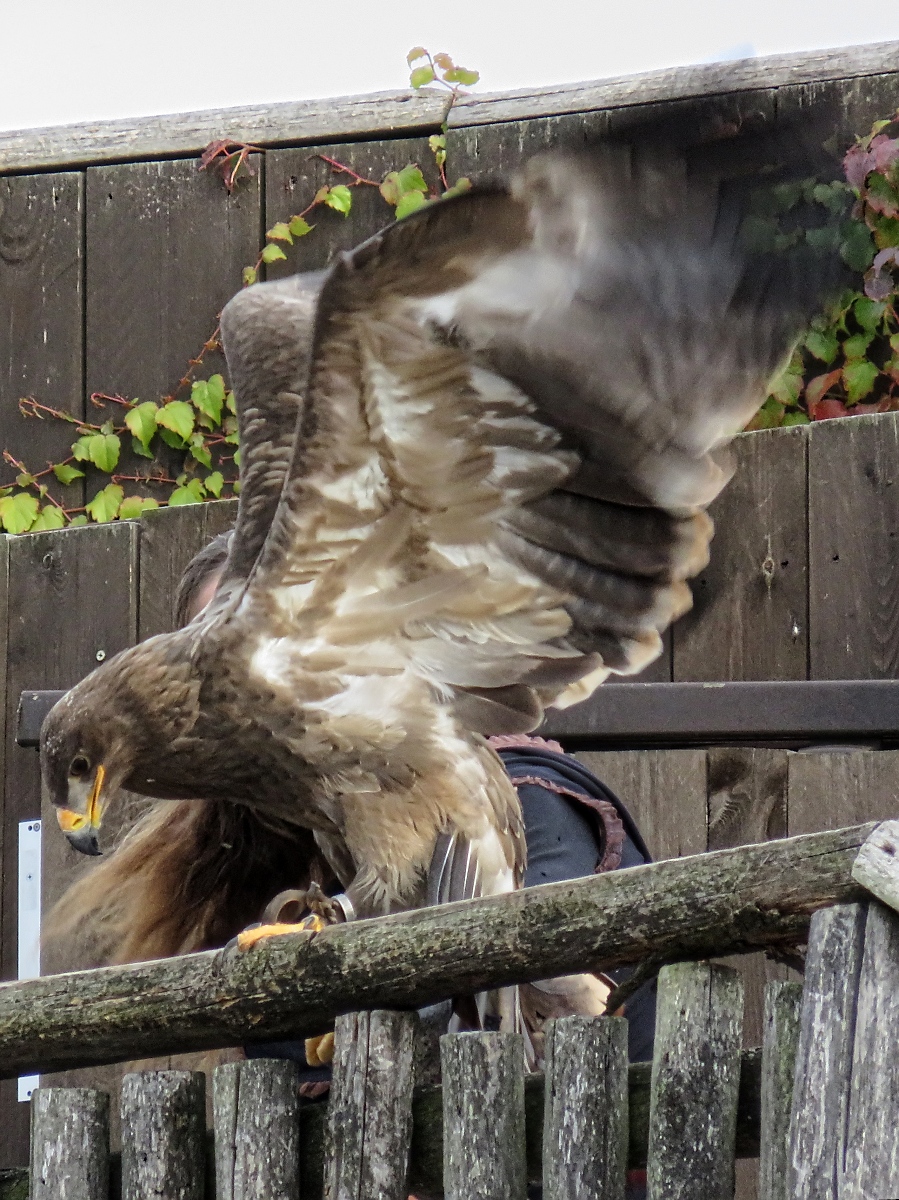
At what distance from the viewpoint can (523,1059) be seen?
198 centimetres

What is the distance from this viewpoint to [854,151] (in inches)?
137

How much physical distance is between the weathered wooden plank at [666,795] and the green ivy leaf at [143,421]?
1486 mm

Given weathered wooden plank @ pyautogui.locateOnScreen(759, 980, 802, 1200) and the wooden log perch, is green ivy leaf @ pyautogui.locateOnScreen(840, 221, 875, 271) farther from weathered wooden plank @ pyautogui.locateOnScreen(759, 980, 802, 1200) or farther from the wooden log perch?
weathered wooden plank @ pyautogui.locateOnScreen(759, 980, 802, 1200)

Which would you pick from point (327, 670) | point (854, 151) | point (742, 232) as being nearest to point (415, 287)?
point (742, 232)

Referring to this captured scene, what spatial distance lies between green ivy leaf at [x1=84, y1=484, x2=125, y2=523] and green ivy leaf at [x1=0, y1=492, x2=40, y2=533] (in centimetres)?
14

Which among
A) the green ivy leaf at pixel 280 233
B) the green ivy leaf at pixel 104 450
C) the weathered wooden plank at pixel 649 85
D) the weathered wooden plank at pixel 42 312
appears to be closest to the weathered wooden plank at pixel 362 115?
the weathered wooden plank at pixel 649 85

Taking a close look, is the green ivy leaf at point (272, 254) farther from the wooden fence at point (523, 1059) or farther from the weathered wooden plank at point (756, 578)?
the wooden fence at point (523, 1059)

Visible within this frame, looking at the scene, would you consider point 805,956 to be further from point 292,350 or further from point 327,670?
point 292,350

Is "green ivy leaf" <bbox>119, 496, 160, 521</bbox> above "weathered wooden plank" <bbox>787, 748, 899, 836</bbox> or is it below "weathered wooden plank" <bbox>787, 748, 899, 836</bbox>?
above

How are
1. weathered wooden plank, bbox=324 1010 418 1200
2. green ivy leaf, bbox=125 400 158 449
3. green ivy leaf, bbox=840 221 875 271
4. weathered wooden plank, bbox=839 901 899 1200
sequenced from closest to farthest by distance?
weathered wooden plank, bbox=839 901 899 1200 → weathered wooden plank, bbox=324 1010 418 1200 → green ivy leaf, bbox=840 221 875 271 → green ivy leaf, bbox=125 400 158 449

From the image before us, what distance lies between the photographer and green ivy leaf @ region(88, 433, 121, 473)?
4137 mm

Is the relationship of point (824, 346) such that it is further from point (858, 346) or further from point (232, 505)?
point (232, 505)

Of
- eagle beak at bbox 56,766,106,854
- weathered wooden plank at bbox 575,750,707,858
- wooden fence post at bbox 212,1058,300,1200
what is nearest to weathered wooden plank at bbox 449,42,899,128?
weathered wooden plank at bbox 575,750,707,858

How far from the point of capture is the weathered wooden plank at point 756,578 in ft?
10.4
